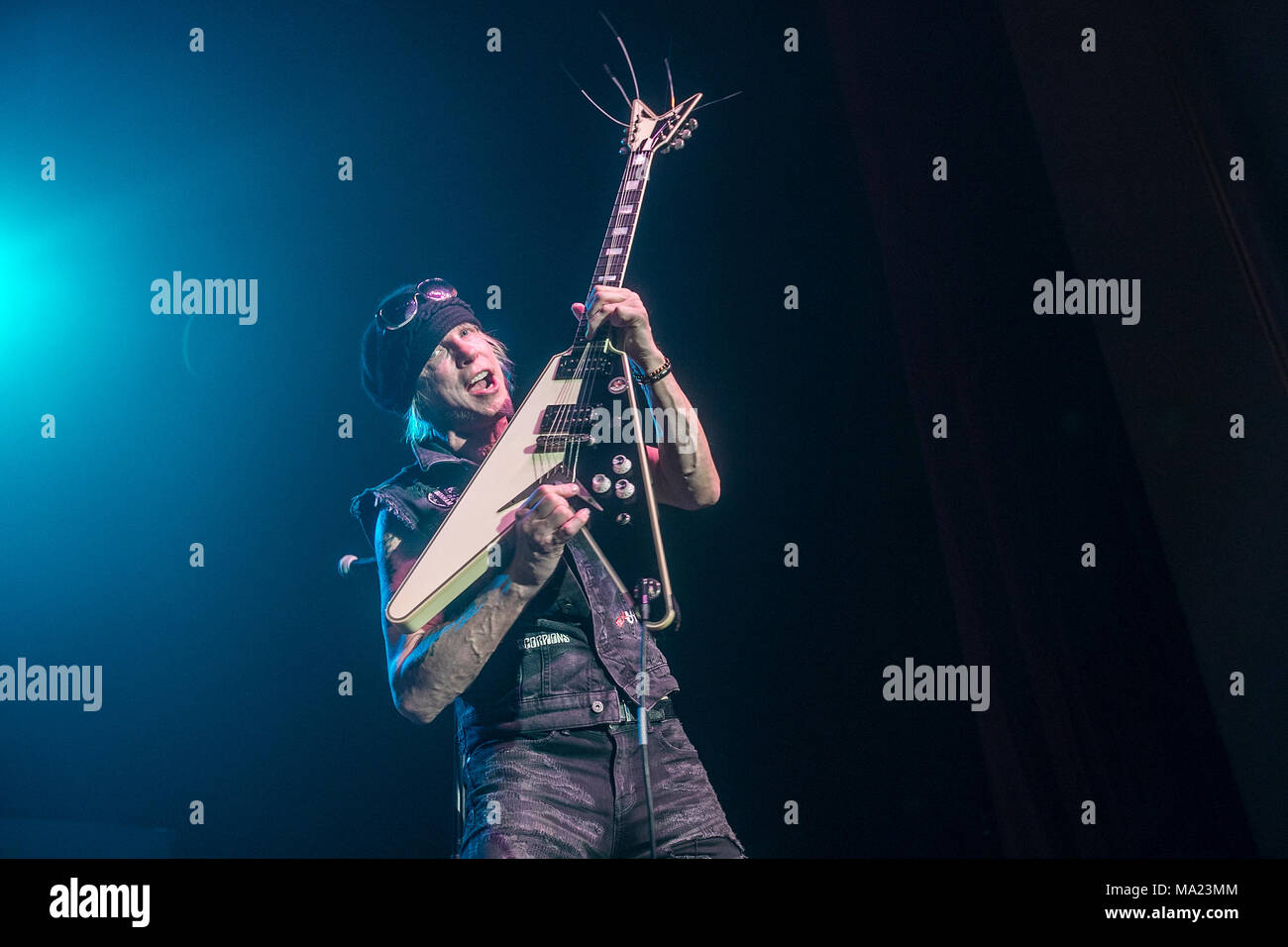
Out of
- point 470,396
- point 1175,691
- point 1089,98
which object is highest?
point 1089,98

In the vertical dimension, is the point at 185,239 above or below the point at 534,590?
above

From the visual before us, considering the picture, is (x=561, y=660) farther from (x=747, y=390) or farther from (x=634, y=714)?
(x=747, y=390)

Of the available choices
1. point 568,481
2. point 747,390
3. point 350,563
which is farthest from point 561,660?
point 747,390

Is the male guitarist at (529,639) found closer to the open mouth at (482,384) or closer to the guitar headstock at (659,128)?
the open mouth at (482,384)

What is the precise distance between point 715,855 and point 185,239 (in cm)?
195

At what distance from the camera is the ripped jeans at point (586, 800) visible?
6.33 feet

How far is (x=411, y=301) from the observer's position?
7.69 ft

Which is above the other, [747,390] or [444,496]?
[747,390]

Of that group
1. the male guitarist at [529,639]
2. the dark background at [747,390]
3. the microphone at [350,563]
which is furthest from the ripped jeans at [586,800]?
the microphone at [350,563]

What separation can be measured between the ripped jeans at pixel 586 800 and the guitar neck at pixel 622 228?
0.93 m

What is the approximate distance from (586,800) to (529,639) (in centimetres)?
36

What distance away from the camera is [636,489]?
220cm
